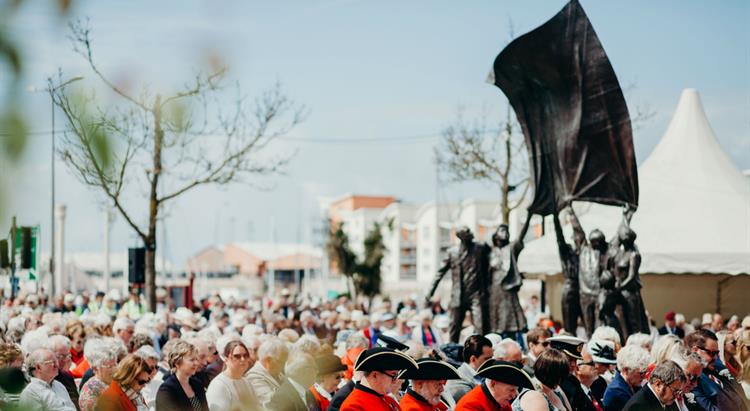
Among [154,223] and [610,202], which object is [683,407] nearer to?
[610,202]

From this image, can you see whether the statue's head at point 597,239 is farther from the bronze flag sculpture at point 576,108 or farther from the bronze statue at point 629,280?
the bronze flag sculpture at point 576,108

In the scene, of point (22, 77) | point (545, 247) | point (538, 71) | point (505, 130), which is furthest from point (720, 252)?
point (22, 77)

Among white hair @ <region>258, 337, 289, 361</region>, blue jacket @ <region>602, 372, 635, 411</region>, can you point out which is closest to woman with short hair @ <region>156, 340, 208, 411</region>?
white hair @ <region>258, 337, 289, 361</region>

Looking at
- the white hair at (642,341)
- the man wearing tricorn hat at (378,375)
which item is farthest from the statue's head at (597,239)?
the man wearing tricorn hat at (378,375)

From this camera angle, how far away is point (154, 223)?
738 inches

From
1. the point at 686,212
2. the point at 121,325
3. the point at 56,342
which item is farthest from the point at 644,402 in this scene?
the point at 686,212

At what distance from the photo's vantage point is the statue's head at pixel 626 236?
1388cm

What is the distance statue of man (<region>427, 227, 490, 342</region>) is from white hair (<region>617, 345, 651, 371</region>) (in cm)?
755

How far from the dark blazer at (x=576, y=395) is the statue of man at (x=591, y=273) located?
730 cm

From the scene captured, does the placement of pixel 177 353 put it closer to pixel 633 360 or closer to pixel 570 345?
pixel 570 345

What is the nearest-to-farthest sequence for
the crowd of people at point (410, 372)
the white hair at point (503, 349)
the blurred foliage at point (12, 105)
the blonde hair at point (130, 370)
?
the blurred foliage at point (12, 105) < the crowd of people at point (410, 372) < the blonde hair at point (130, 370) < the white hair at point (503, 349)

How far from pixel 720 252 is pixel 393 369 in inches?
708

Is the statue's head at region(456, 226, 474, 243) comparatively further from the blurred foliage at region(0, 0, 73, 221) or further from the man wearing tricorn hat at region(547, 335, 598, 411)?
the blurred foliage at region(0, 0, 73, 221)

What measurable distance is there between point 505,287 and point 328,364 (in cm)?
810
